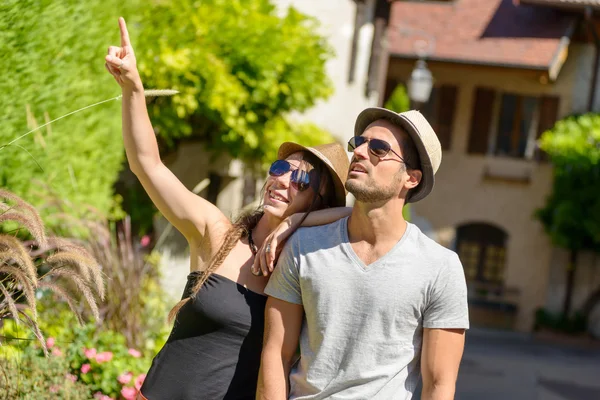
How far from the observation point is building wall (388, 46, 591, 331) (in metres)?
20.2

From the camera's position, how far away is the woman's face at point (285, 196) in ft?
10.4

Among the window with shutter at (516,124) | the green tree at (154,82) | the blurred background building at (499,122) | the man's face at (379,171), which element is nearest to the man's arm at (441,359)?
the man's face at (379,171)

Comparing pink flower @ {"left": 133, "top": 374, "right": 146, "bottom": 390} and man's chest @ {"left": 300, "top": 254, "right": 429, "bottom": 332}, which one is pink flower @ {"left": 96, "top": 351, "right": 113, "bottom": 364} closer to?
pink flower @ {"left": 133, "top": 374, "right": 146, "bottom": 390}

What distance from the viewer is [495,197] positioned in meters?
20.5

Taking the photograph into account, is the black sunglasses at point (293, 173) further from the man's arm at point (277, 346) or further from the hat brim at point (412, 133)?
the man's arm at point (277, 346)

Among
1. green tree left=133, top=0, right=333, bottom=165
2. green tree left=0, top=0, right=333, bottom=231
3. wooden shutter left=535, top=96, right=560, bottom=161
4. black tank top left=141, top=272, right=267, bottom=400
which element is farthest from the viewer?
wooden shutter left=535, top=96, right=560, bottom=161

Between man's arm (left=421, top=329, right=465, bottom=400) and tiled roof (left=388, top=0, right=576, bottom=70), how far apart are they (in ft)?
54.1

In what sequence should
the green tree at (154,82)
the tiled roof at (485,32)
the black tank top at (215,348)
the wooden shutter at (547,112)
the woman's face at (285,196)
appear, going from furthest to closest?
the wooden shutter at (547,112), the tiled roof at (485,32), the green tree at (154,82), the woman's face at (285,196), the black tank top at (215,348)

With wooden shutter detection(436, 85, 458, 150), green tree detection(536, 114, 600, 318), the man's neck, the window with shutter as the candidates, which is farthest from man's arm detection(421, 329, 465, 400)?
the window with shutter

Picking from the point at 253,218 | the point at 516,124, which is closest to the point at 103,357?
the point at 253,218

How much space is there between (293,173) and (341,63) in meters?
9.39

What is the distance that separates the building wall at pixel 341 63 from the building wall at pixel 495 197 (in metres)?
6.66

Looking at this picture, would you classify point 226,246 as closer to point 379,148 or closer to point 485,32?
point 379,148

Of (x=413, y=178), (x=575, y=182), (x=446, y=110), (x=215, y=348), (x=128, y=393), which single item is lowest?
(x=128, y=393)
